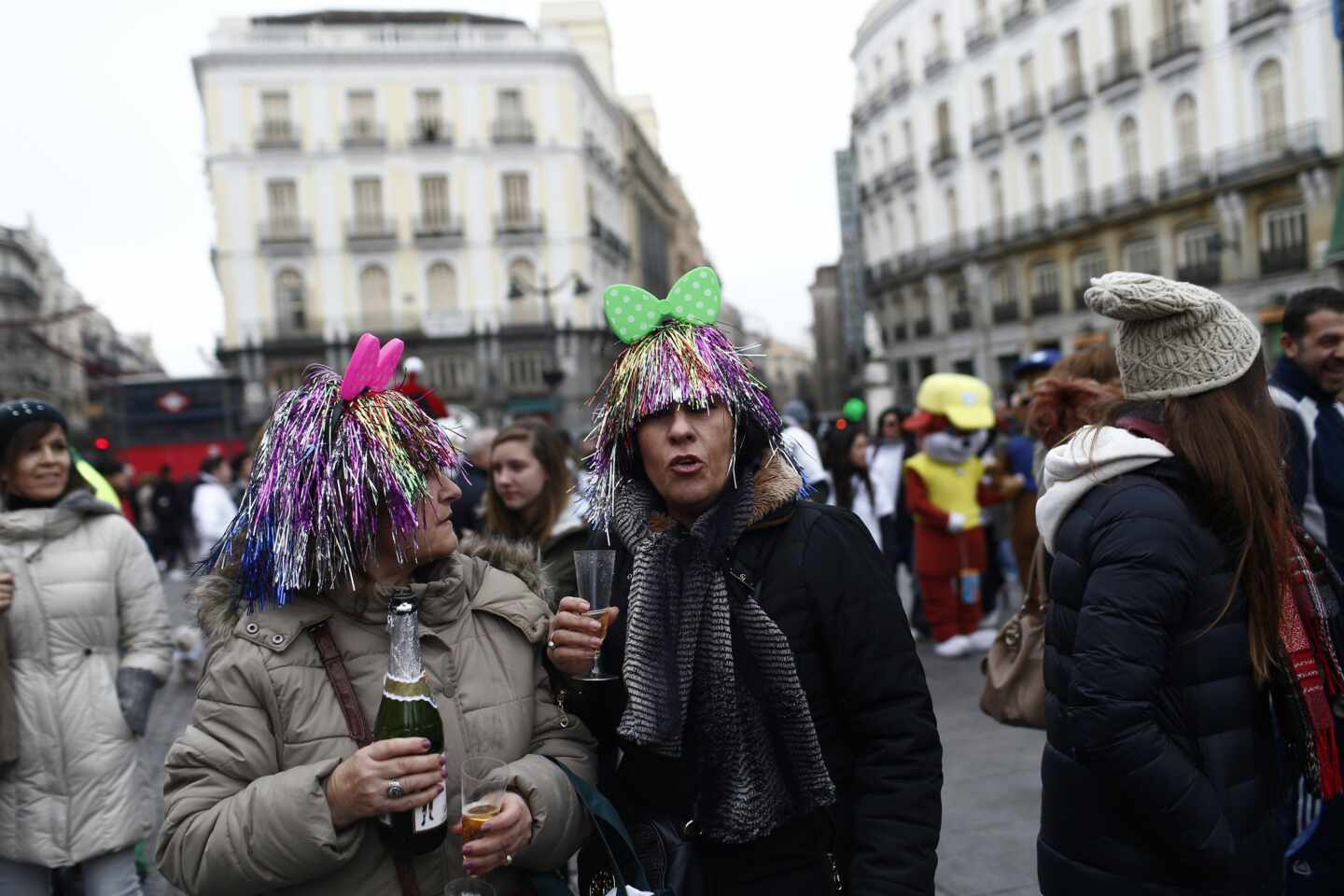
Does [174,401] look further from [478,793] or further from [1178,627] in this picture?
[1178,627]

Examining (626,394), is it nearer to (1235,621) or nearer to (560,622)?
(560,622)

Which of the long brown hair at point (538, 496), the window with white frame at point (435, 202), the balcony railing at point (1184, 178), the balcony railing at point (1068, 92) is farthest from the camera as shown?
the window with white frame at point (435, 202)

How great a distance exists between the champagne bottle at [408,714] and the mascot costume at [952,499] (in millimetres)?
5321

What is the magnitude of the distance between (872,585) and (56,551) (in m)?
2.60

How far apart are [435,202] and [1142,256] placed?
24.3 m

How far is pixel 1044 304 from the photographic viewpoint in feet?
108

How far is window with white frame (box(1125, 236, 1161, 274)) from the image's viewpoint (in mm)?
29359

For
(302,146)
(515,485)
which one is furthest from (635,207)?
(515,485)

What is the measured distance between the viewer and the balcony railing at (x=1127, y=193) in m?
29.1

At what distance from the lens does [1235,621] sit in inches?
80.3

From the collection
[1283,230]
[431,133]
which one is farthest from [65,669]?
[431,133]

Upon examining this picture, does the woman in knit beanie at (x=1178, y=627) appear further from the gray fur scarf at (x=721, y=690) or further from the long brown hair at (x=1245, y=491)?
the gray fur scarf at (x=721, y=690)

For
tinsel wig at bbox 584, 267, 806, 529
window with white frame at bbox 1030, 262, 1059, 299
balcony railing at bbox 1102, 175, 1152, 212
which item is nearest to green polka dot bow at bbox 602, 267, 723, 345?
tinsel wig at bbox 584, 267, 806, 529

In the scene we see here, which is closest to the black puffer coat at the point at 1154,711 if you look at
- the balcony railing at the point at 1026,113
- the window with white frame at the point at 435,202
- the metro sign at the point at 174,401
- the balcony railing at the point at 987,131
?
the metro sign at the point at 174,401
